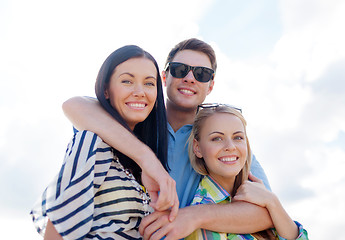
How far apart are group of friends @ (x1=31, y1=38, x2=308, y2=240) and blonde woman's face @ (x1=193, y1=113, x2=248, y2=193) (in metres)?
0.01

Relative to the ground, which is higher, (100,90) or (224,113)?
(224,113)

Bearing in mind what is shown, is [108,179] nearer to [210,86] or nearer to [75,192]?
[75,192]

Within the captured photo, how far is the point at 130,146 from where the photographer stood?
10.3ft

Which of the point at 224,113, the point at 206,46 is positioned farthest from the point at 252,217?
the point at 206,46

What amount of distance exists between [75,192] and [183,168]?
1.77 metres

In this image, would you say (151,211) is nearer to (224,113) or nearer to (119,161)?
(119,161)

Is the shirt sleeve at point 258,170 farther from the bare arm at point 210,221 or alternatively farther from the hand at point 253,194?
the bare arm at point 210,221

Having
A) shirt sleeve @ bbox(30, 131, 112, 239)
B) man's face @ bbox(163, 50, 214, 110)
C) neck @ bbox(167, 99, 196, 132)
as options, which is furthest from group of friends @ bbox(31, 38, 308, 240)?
man's face @ bbox(163, 50, 214, 110)

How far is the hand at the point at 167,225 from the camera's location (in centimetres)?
317

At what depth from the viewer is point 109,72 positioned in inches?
140

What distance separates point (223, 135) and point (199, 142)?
0.34 metres

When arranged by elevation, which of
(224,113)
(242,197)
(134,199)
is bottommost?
(134,199)

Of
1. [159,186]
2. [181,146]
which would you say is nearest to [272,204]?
[181,146]

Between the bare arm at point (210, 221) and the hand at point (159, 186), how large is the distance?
0.65ft
